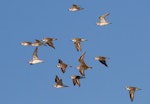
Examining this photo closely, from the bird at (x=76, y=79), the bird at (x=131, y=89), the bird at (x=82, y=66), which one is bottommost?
the bird at (x=131, y=89)

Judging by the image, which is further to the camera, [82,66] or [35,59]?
Result: [35,59]

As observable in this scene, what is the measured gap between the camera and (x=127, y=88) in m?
69.4

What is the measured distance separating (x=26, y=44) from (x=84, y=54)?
759cm

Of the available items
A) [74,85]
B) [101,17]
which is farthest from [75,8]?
[74,85]

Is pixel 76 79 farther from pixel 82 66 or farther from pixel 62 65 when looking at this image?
pixel 82 66

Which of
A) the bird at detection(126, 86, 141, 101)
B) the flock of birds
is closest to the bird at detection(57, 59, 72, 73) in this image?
the flock of birds

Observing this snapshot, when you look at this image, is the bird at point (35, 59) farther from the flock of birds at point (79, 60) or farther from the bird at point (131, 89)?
the bird at point (131, 89)

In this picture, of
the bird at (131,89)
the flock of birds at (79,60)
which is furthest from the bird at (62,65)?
the bird at (131,89)

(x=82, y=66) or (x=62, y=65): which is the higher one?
(x=62, y=65)

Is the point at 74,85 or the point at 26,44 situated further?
the point at 26,44

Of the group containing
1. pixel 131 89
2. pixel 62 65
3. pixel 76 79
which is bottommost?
pixel 131 89

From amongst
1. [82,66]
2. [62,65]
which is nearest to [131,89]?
[82,66]

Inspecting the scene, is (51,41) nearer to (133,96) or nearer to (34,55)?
(34,55)

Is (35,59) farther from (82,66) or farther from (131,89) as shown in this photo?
(131,89)
